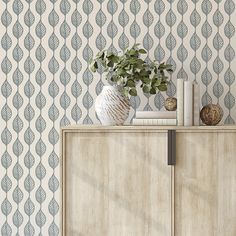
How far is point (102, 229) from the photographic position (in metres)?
2.90

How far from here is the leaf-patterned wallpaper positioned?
10.7 feet

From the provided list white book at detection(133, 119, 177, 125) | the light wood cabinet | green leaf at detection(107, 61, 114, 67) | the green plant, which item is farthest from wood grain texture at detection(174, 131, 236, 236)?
green leaf at detection(107, 61, 114, 67)

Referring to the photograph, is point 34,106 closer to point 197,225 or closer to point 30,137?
point 30,137

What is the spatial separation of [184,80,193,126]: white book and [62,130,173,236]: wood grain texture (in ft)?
0.52

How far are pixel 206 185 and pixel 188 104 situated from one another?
415mm

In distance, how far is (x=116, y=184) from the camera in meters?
2.89

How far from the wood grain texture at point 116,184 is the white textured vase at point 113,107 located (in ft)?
0.33

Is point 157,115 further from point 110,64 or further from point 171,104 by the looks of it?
point 110,64

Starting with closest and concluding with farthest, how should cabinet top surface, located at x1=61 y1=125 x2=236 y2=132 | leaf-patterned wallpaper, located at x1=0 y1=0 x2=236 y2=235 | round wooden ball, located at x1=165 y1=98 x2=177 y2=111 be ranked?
cabinet top surface, located at x1=61 y1=125 x2=236 y2=132 < round wooden ball, located at x1=165 y1=98 x2=177 y2=111 < leaf-patterned wallpaper, located at x1=0 y1=0 x2=236 y2=235

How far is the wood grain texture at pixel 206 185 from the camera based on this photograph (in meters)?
2.85

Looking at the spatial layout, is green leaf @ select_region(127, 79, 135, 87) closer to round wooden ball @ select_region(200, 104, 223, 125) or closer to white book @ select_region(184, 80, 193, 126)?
white book @ select_region(184, 80, 193, 126)

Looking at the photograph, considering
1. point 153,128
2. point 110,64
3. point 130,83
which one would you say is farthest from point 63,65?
point 153,128

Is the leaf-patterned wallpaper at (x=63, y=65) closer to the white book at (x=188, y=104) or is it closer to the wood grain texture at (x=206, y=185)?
the white book at (x=188, y=104)

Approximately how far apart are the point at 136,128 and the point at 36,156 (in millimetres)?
746
